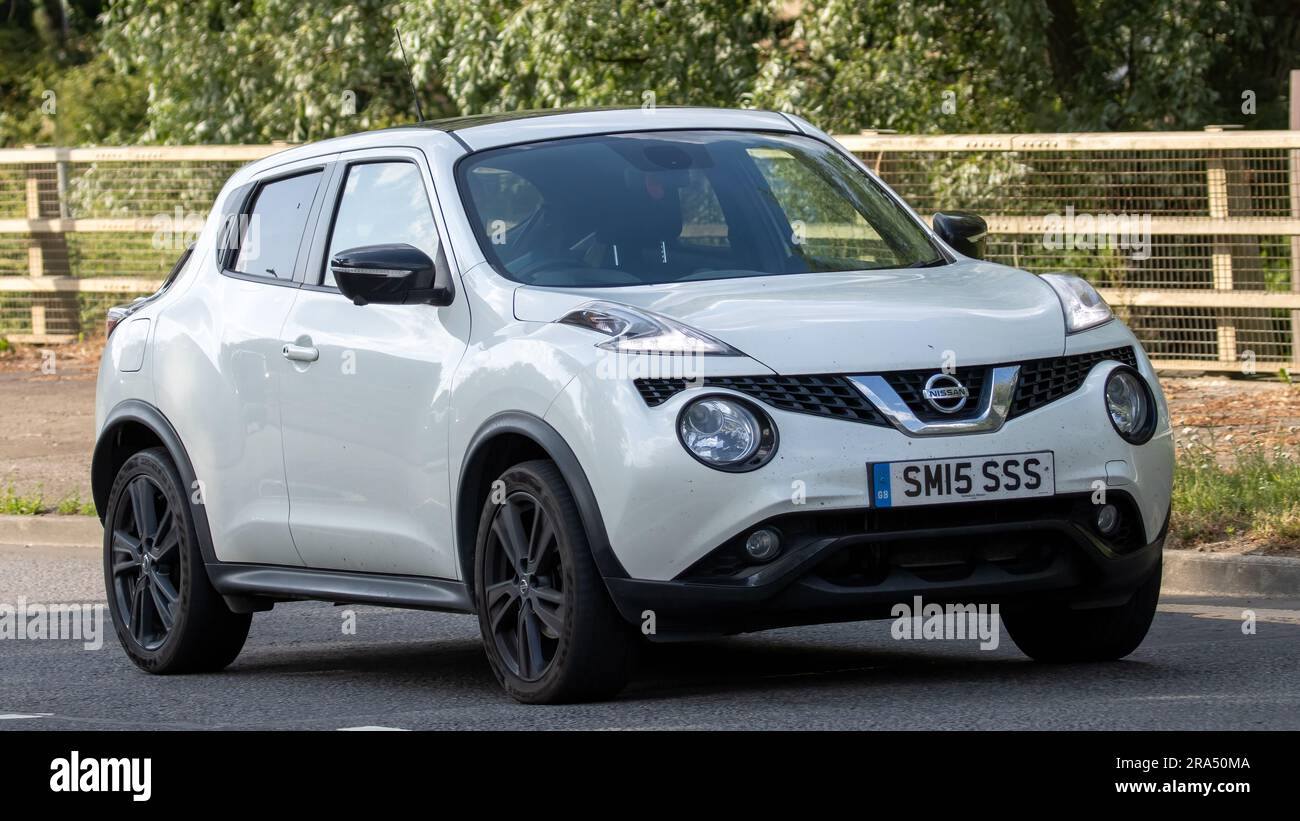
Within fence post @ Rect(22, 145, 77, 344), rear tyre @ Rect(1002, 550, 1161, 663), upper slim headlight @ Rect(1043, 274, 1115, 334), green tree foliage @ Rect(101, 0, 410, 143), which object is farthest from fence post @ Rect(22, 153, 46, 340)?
upper slim headlight @ Rect(1043, 274, 1115, 334)

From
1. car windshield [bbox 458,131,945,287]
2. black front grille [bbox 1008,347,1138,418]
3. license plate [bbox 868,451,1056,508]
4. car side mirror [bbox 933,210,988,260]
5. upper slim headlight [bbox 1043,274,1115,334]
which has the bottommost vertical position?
license plate [bbox 868,451,1056,508]

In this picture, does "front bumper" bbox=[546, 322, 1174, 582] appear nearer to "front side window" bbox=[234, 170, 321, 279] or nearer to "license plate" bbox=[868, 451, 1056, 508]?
"license plate" bbox=[868, 451, 1056, 508]

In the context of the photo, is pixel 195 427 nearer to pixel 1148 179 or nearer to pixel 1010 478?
pixel 1010 478

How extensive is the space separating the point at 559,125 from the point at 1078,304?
1917 mm

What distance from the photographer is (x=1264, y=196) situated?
15.1 m

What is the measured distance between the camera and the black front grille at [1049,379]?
21.1 feet

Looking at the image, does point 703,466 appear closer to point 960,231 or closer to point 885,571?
point 885,571

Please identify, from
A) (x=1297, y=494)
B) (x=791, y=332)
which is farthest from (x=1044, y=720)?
(x=1297, y=494)

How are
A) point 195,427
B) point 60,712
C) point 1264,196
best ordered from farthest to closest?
point 1264,196 → point 195,427 → point 60,712

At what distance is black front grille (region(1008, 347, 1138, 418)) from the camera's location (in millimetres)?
6434

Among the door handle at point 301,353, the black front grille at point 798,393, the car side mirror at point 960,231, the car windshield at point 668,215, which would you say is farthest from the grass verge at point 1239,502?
the door handle at point 301,353

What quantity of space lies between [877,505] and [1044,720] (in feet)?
2.40

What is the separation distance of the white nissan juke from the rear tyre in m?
0.01

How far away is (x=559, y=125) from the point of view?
25.2 feet
